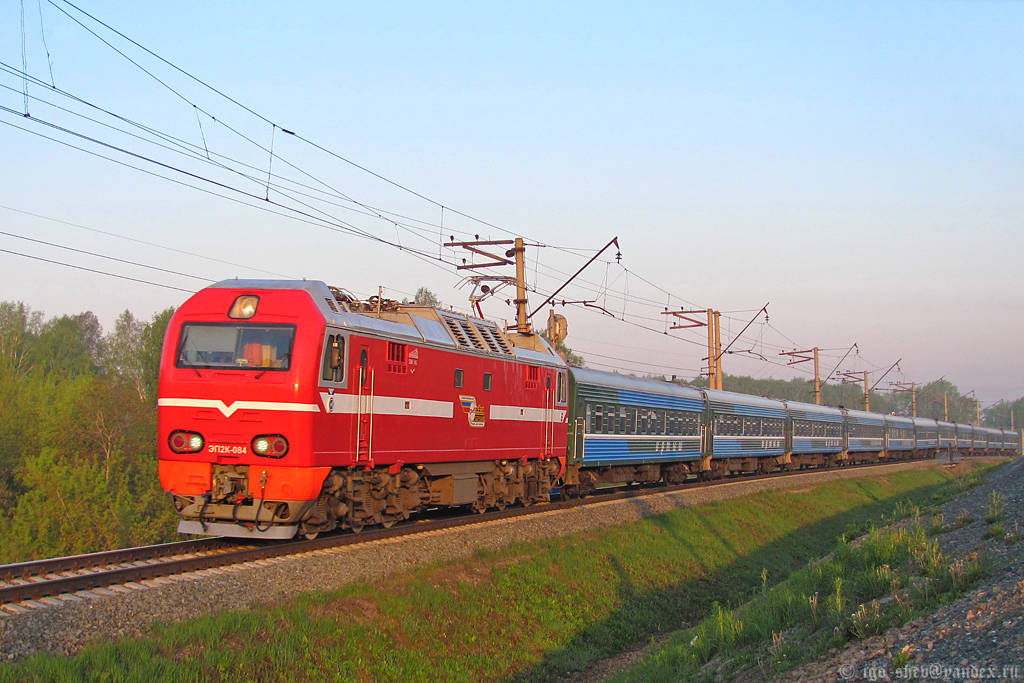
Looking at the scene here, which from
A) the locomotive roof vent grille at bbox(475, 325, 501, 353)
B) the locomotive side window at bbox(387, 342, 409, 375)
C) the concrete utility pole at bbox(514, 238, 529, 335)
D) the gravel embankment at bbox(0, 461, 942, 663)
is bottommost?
the gravel embankment at bbox(0, 461, 942, 663)

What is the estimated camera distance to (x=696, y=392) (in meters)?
31.1

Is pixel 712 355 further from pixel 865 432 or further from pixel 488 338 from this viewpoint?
pixel 488 338

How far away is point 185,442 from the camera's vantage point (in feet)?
38.7

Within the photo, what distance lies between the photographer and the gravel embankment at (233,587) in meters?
8.02

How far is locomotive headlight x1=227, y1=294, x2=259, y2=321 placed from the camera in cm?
1208

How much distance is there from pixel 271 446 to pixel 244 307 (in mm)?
2194

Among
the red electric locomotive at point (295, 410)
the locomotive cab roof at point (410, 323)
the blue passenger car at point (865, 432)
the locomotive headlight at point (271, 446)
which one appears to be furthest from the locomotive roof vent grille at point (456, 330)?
the blue passenger car at point (865, 432)

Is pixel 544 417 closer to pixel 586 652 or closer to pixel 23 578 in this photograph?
pixel 586 652

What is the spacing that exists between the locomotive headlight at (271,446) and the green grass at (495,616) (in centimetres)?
203

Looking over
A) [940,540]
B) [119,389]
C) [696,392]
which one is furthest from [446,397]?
[119,389]

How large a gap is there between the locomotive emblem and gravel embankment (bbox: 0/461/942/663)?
6.56ft

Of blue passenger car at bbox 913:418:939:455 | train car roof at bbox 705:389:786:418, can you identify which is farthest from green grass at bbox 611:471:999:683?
blue passenger car at bbox 913:418:939:455

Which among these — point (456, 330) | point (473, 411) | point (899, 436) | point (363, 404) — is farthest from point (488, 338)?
point (899, 436)

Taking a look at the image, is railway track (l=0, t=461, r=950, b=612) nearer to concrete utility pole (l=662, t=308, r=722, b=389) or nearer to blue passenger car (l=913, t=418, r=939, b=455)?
concrete utility pole (l=662, t=308, r=722, b=389)
